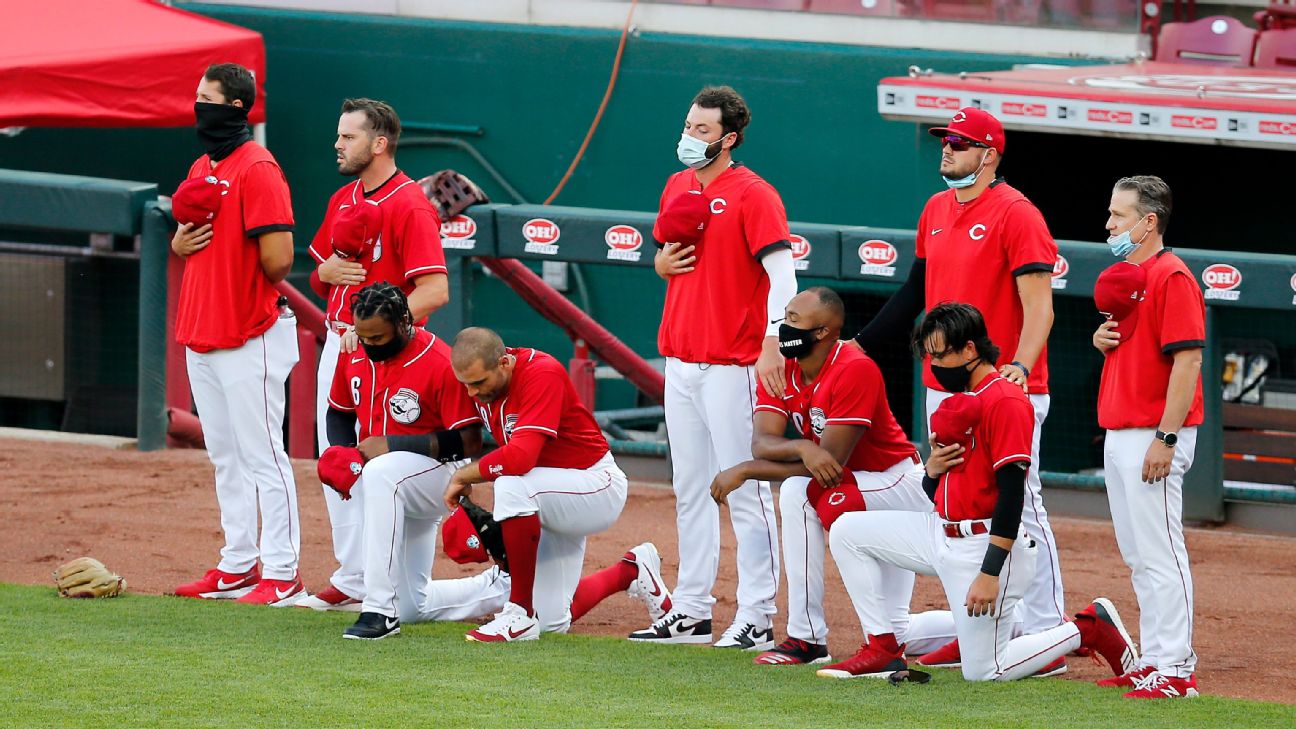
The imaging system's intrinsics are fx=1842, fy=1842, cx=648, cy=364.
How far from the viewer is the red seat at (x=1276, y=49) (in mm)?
10422

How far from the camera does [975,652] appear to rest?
4957 millimetres

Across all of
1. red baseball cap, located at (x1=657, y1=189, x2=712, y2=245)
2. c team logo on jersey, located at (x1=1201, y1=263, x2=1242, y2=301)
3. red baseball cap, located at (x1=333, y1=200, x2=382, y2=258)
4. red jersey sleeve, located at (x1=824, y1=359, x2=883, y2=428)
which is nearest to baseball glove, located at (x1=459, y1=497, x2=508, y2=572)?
red baseball cap, located at (x1=333, y1=200, x2=382, y2=258)

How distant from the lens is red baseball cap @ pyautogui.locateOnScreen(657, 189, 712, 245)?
5.50 metres

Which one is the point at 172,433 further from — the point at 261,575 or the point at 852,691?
the point at 852,691

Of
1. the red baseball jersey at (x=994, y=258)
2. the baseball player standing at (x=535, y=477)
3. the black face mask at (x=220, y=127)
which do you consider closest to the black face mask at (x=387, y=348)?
the baseball player standing at (x=535, y=477)

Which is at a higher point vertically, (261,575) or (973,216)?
(973,216)

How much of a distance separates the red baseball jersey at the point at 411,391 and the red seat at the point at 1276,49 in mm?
6560

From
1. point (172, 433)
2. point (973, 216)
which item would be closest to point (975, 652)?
point (973, 216)

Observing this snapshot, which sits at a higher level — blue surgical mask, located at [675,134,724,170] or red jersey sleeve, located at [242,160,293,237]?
blue surgical mask, located at [675,134,724,170]

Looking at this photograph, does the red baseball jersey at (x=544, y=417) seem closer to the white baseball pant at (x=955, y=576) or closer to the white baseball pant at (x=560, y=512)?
the white baseball pant at (x=560, y=512)

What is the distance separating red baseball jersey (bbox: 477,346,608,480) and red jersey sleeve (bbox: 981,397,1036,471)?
1.35 meters

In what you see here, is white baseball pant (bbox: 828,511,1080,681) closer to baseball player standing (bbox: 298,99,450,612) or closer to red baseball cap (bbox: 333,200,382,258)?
baseball player standing (bbox: 298,99,450,612)

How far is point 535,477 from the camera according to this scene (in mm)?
5559

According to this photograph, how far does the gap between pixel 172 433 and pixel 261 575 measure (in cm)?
319
